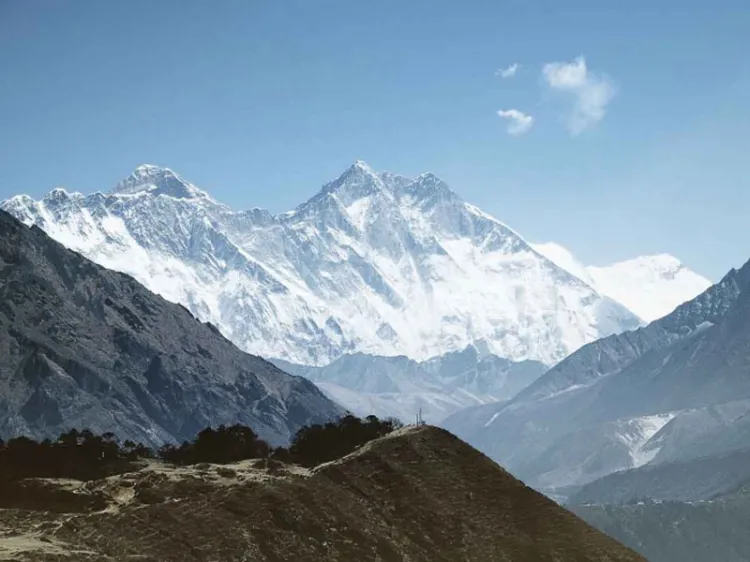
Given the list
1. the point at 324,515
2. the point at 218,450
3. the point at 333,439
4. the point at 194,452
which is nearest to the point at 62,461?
the point at 194,452

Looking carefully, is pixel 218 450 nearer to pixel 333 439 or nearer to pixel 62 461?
pixel 333 439

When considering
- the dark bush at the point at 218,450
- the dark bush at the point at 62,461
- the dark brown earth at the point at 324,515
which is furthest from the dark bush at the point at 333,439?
the dark bush at the point at 62,461

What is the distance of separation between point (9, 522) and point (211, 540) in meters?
17.0

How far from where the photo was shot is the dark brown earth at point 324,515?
305 feet

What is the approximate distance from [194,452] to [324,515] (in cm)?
4236

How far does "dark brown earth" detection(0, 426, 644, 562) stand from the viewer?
305 ft

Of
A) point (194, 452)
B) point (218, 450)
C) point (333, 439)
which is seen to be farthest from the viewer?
point (194, 452)

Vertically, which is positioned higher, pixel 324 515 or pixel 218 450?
pixel 218 450

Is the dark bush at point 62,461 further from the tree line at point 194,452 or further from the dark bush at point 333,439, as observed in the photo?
the dark bush at point 333,439

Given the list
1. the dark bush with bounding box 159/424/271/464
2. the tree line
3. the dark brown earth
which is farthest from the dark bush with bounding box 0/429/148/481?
the dark bush with bounding box 159/424/271/464

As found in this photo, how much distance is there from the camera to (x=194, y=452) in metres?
140

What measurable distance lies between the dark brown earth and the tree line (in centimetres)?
926

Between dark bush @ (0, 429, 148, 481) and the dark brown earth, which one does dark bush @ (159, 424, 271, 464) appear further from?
the dark brown earth

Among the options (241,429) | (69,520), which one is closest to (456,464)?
(69,520)
